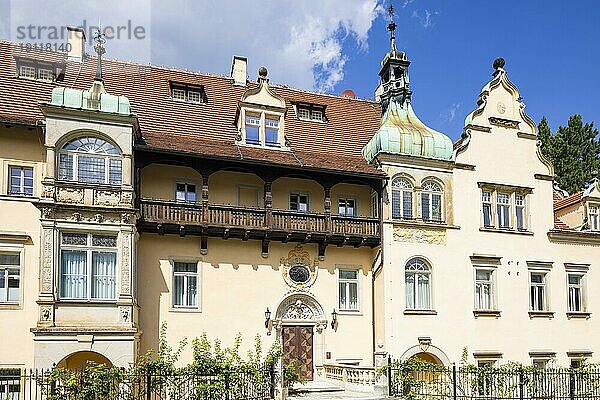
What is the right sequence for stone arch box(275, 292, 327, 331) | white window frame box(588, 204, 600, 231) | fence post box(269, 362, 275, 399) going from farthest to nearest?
white window frame box(588, 204, 600, 231) < stone arch box(275, 292, 327, 331) < fence post box(269, 362, 275, 399)

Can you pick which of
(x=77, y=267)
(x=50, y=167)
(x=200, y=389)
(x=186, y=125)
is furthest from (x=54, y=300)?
(x=186, y=125)

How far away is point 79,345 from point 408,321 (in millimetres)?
→ 12199

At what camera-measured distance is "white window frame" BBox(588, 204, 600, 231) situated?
31.3 m

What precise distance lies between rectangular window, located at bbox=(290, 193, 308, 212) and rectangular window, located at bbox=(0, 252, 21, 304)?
1007cm

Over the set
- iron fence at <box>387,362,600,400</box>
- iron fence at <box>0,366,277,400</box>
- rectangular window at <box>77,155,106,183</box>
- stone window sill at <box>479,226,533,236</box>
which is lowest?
iron fence at <box>387,362,600,400</box>

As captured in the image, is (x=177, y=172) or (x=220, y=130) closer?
(x=177, y=172)

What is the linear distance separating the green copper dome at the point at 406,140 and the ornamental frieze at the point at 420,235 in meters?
3.07

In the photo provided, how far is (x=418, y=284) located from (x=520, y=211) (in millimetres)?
6174

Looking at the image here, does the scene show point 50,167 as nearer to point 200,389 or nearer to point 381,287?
point 200,389

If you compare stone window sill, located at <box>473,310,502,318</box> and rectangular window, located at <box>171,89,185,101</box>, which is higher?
Result: rectangular window, located at <box>171,89,185,101</box>

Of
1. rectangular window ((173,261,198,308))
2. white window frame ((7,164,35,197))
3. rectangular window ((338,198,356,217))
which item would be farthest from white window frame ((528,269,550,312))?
white window frame ((7,164,35,197))

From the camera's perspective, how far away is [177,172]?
2516 centimetres

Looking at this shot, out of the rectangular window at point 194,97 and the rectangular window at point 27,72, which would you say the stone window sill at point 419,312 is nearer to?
the rectangular window at point 194,97

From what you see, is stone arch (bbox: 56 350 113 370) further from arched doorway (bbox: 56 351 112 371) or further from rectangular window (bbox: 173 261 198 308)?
rectangular window (bbox: 173 261 198 308)
